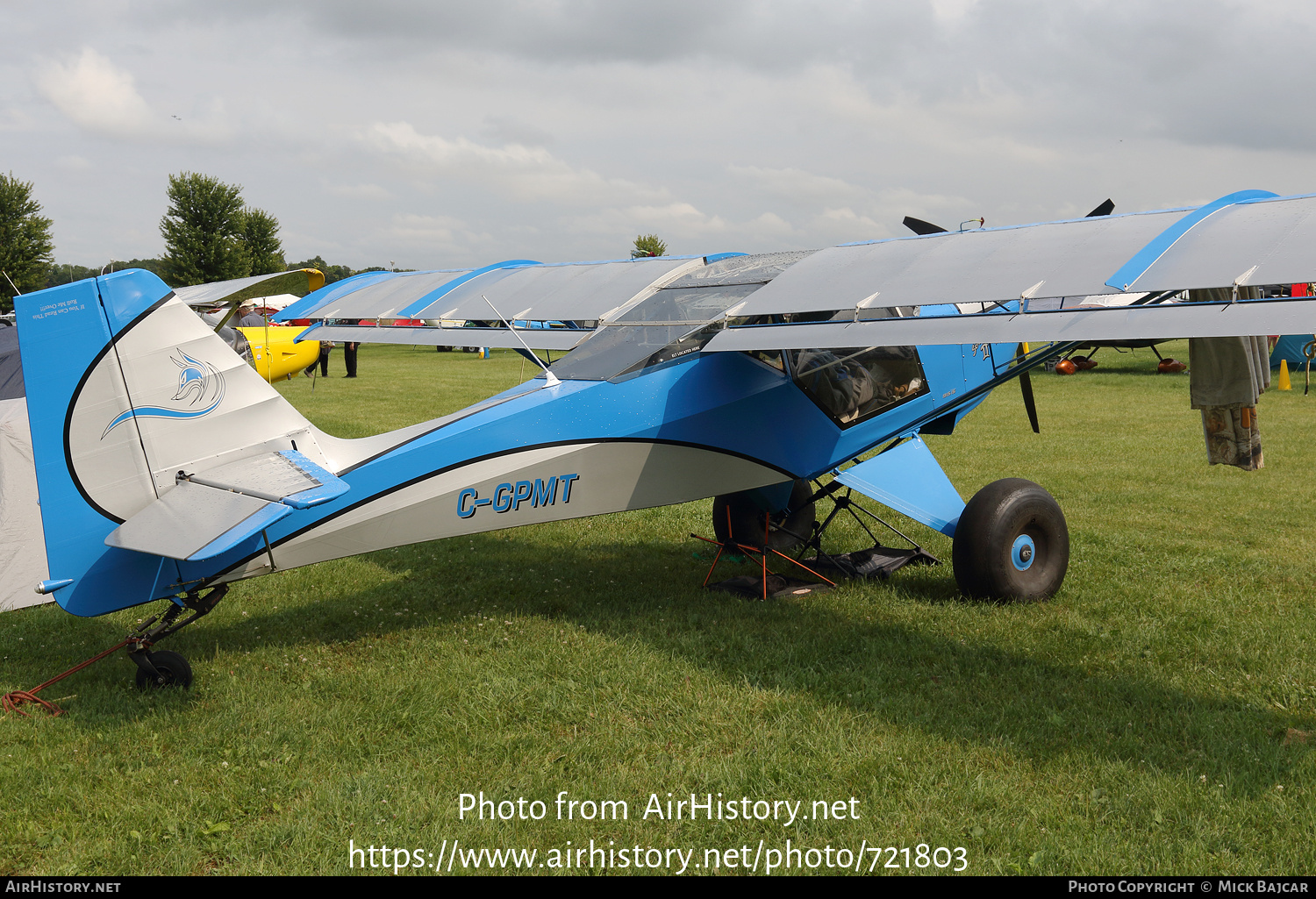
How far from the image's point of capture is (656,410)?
5.54m

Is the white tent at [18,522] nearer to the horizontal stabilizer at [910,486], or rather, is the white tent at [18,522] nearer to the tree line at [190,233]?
the horizontal stabilizer at [910,486]

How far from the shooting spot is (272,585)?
258 inches

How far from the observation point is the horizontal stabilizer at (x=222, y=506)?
12.6 ft

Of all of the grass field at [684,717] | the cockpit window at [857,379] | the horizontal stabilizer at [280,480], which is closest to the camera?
the grass field at [684,717]

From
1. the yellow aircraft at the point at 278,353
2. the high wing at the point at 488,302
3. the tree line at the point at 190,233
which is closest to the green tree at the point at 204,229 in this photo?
the tree line at the point at 190,233

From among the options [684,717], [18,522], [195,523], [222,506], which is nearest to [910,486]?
[684,717]

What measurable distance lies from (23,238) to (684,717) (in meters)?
68.8

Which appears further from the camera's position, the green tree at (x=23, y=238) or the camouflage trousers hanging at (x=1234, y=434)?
the green tree at (x=23, y=238)

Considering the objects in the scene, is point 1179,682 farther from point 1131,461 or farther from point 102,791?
point 1131,461

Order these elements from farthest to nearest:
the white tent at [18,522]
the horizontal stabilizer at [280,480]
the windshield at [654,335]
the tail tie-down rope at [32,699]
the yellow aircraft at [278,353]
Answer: the yellow aircraft at [278,353] → the windshield at [654,335] → the white tent at [18,522] → the tail tie-down rope at [32,699] → the horizontal stabilizer at [280,480]

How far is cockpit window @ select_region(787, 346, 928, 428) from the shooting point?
19.5 feet

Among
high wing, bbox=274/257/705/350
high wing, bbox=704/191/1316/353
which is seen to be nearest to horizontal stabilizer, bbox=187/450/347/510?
high wing, bbox=704/191/1316/353

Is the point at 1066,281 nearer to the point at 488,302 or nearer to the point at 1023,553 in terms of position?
the point at 1023,553

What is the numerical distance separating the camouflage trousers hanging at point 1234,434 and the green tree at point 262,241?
74.6 meters
